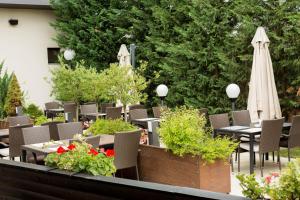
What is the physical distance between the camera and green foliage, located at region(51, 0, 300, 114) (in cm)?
1188

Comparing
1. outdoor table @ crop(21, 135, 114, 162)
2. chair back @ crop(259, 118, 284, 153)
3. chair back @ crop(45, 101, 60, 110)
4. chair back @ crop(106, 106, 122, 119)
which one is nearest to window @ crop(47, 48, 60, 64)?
chair back @ crop(45, 101, 60, 110)

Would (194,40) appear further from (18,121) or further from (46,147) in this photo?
(46,147)

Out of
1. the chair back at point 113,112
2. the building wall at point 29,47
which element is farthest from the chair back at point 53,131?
the building wall at point 29,47

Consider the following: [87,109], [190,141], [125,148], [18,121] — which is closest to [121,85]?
[18,121]

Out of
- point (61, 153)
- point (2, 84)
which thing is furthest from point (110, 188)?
point (2, 84)

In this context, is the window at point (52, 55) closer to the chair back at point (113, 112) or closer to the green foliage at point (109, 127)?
the chair back at point (113, 112)

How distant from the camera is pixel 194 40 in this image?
1395 centimetres

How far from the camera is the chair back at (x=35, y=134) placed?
785 cm

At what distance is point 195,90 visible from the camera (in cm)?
1412

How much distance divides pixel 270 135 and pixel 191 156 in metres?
2.44

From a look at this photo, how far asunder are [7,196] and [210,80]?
8.86m

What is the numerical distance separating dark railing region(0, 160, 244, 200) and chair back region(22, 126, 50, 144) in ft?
8.15

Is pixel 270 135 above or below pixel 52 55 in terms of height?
below

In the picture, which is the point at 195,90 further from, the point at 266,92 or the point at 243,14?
the point at 266,92
